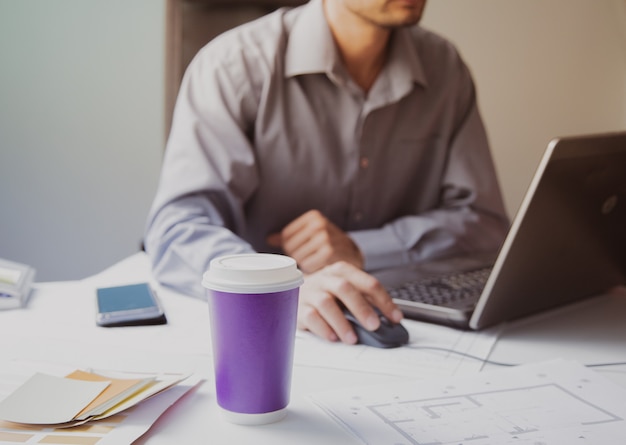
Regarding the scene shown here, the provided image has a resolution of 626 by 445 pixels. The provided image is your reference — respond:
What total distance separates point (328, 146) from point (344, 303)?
66 cm

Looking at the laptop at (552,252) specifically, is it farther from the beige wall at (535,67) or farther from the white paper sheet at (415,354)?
the beige wall at (535,67)

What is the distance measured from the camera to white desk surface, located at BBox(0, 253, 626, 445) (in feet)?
1.87

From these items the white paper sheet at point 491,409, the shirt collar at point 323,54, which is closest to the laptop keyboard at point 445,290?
the white paper sheet at point 491,409

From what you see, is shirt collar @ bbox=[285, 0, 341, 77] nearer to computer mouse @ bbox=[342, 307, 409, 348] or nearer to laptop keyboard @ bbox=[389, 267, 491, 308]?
laptop keyboard @ bbox=[389, 267, 491, 308]

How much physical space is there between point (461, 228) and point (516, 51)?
1.27 m

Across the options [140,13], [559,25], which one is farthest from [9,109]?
[559,25]

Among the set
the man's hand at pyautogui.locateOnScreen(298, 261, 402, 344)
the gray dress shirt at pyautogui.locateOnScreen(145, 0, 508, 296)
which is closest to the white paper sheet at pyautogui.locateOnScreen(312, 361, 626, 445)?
the man's hand at pyautogui.locateOnScreen(298, 261, 402, 344)

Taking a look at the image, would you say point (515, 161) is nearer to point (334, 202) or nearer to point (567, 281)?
point (334, 202)

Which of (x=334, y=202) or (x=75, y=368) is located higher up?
(x=75, y=368)

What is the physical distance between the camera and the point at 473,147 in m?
1.55

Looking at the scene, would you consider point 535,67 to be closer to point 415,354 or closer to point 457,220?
point 457,220

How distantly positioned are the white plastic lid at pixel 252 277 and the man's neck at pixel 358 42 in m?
0.99

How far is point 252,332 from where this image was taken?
1.84 ft

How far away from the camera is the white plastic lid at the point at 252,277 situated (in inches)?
21.6
